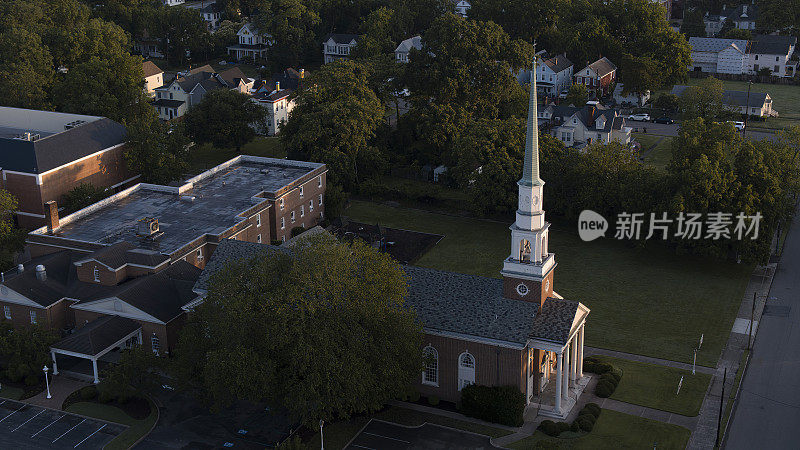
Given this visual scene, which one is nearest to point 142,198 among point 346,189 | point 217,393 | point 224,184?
point 224,184

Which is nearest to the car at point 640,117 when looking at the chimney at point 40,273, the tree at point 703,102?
the tree at point 703,102

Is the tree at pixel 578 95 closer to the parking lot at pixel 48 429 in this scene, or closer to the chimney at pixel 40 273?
the chimney at pixel 40 273

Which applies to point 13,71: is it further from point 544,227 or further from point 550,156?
point 544,227

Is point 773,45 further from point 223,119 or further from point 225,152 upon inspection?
point 223,119

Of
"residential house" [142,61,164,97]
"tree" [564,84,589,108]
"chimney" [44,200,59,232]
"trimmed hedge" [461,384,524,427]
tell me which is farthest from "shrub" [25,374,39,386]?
"tree" [564,84,589,108]

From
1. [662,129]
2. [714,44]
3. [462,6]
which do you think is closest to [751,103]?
[662,129]

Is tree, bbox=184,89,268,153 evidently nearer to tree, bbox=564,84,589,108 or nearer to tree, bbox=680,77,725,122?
tree, bbox=564,84,589,108
